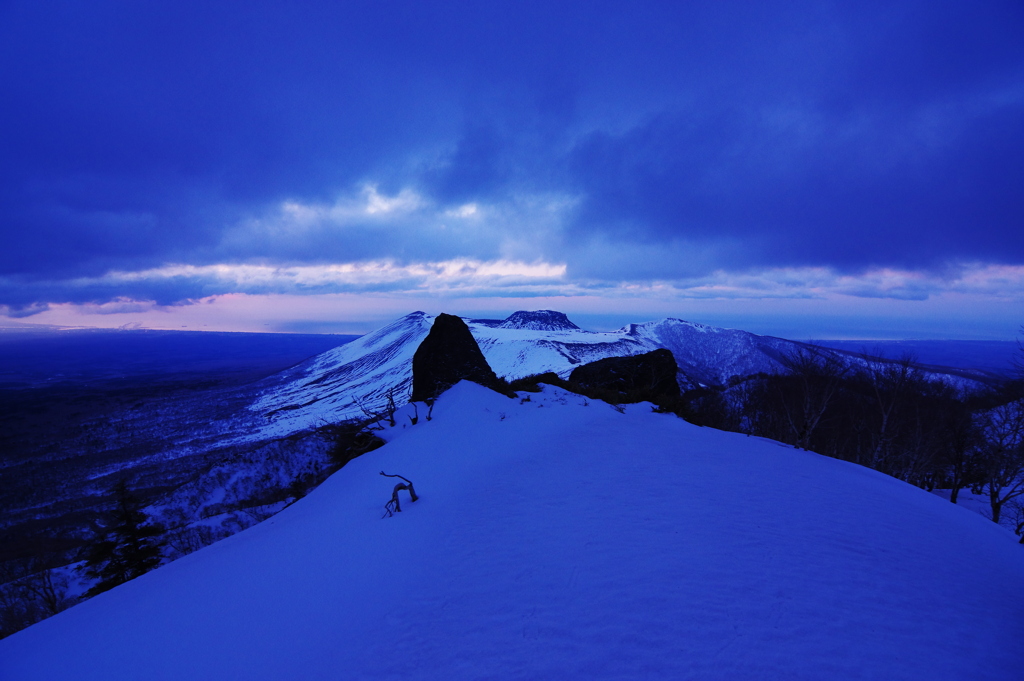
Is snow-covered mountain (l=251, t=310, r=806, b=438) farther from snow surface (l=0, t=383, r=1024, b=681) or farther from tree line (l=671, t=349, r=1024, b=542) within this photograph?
snow surface (l=0, t=383, r=1024, b=681)

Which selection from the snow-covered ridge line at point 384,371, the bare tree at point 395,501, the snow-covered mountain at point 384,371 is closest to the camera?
the bare tree at point 395,501

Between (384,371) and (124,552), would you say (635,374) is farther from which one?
(384,371)

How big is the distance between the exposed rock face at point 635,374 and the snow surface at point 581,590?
19.3 meters

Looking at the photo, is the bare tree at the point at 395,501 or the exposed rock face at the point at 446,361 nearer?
the bare tree at the point at 395,501

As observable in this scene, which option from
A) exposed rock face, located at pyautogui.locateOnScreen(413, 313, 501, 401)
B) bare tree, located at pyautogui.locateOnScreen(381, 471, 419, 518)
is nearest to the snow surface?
bare tree, located at pyautogui.locateOnScreen(381, 471, 419, 518)

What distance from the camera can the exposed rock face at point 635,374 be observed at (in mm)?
28906

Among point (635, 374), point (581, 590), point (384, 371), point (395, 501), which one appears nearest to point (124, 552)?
point (395, 501)

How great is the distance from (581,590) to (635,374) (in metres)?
26.8

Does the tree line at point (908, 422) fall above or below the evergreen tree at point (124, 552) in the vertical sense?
above

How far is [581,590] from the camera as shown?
4.59 metres

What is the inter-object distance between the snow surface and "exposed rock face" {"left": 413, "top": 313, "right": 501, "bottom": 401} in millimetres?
13501

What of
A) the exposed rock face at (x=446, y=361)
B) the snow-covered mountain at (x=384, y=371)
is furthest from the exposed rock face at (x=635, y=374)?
the snow-covered mountain at (x=384, y=371)

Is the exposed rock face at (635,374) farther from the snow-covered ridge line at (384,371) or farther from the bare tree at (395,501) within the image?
the snow-covered ridge line at (384,371)

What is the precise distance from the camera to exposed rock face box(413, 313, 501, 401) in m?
23.3
